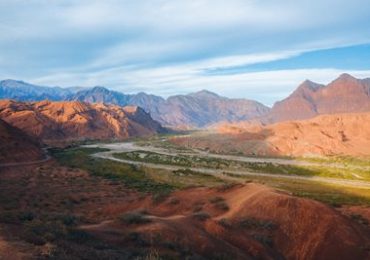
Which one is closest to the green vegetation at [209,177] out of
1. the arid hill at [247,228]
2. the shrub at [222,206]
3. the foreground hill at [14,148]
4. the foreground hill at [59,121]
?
the shrub at [222,206]

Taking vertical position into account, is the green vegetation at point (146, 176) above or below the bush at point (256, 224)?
below

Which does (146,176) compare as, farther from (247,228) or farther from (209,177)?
(247,228)

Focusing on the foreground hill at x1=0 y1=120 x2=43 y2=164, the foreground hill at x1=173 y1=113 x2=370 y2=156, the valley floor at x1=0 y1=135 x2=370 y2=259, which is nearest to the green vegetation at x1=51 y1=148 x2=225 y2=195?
the valley floor at x1=0 y1=135 x2=370 y2=259

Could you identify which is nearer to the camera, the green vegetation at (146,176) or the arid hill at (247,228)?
the arid hill at (247,228)

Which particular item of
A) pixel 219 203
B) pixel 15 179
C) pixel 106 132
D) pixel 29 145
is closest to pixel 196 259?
pixel 219 203

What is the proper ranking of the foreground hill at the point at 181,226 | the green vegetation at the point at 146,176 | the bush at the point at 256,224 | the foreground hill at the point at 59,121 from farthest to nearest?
the foreground hill at the point at 59,121 → the green vegetation at the point at 146,176 → the bush at the point at 256,224 → the foreground hill at the point at 181,226

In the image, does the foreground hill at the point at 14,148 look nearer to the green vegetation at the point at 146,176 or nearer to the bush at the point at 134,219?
the green vegetation at the point at 146,176

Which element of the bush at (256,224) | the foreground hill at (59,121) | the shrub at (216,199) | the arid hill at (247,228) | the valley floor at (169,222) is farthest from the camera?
the foreground hill at (59,121)
